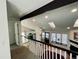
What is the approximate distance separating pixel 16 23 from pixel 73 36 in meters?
5.54

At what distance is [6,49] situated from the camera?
1565 millimetres

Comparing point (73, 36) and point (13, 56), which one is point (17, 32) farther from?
point (73, 36)

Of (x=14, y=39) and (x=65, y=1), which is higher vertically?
(x=65, y=1)

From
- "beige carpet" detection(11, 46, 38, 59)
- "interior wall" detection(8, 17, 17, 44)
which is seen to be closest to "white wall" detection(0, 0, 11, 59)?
"beige carpet" detection(11, 46, 38, 59)

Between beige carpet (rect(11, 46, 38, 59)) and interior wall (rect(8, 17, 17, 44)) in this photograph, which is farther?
interior wall (rect(8, 17, 17, 44))

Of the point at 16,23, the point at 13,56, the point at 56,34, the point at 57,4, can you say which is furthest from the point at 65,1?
the point at 56,34

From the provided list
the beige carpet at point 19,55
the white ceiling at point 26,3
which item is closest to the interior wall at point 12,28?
the beige carpet at point 19,55

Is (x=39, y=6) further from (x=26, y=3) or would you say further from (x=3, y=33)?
(x=3, y=33)

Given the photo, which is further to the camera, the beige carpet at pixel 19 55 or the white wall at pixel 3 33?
the beige carpet at pixel 19 55

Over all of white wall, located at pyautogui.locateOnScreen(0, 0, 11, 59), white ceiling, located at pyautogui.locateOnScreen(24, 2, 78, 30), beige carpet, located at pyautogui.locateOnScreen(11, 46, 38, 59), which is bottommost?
beige carpet, located at pyautogui.locateOnScreen(11, 46, 38, 59)

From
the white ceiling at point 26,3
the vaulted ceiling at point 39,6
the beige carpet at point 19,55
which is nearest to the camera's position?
the white ceiling at point 26,3

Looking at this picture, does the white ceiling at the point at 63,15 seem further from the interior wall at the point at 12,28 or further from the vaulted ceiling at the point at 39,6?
the interior wall at the point at 12,28

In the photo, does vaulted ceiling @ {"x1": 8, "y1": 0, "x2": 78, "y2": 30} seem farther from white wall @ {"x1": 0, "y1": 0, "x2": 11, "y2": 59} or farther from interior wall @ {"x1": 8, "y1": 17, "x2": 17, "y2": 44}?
interior wall @ {"x1": 8, "y1": 17, "x2": 17, "y2": 44}

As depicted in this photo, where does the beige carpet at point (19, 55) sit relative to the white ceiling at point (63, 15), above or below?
below
